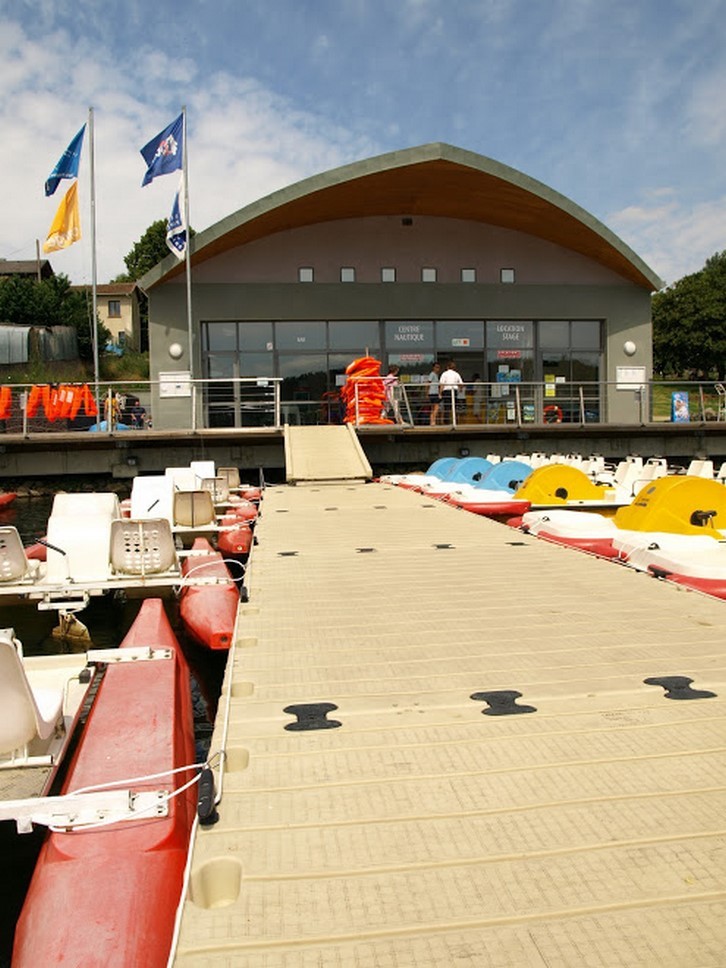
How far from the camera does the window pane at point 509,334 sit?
83.6 feet

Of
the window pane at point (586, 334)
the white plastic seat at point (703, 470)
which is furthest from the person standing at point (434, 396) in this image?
the white plastic seat at point (703, 470)

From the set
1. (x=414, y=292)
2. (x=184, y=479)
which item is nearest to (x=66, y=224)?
(x=414, y=292)

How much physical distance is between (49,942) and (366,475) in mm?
14038

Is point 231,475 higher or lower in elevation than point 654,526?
higher

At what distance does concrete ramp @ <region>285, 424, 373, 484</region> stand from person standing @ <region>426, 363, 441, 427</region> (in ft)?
9.26

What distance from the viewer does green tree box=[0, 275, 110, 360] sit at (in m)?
55.0

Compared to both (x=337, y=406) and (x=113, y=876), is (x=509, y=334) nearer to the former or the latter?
(x=337, y=406)

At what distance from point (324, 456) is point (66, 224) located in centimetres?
1298

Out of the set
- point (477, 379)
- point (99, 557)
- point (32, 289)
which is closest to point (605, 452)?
point (477, 379)

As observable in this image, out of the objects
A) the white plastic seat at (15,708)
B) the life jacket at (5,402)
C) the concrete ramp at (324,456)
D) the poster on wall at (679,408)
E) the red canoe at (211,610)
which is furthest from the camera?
the poster on wall at (679,408)

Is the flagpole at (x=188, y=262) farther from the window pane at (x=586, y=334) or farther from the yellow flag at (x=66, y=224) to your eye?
the window pane at (x=586, y=334)

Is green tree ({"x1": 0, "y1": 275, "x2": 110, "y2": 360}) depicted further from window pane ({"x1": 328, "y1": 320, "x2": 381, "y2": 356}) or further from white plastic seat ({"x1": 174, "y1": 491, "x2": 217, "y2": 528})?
white plastic seat ({"x1": 174, "y1": 491, "x2": 217, "y2": 528})

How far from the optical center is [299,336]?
24.5 m

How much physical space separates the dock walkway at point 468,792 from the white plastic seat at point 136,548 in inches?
120
